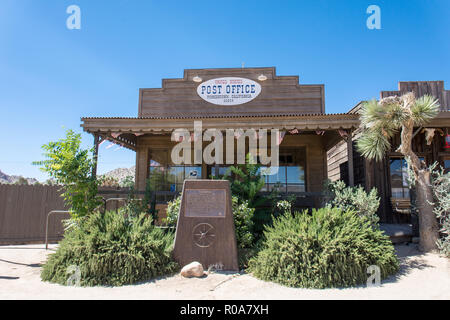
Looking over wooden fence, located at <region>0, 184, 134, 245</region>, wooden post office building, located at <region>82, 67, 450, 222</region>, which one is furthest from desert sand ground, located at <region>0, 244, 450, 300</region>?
wooden post office building, located at <region>82, 67, 450, 222</region>

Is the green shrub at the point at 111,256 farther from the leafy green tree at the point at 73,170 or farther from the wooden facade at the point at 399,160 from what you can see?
the wooden facade at the point at 399,160

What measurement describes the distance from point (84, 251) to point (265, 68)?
8644 millimetres

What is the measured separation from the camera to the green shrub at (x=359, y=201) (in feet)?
20.1

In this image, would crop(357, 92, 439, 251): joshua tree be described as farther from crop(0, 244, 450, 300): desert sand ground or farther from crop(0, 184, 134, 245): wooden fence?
crop(0, 184, 134, 245): wooden fence

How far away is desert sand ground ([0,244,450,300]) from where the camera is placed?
4.00m

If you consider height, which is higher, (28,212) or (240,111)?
(240,111)

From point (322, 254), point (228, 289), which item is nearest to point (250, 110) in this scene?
point (322, 254)

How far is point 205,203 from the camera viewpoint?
551 centimetres

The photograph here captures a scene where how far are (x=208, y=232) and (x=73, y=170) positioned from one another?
3.44 metres

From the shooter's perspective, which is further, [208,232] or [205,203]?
[205,203]

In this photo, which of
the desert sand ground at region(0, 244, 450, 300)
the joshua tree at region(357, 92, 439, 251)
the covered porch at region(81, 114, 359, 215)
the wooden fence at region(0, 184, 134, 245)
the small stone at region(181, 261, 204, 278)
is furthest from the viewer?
the covered porch at region(81, 114, 359, 215)

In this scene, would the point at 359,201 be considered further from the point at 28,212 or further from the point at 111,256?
the point at 28,212

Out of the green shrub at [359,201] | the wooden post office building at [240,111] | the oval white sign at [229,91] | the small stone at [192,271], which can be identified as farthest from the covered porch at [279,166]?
the small stone at [192,271]
